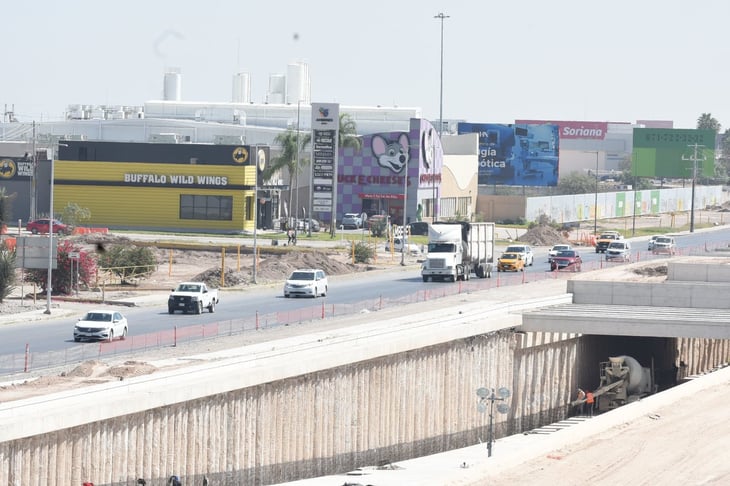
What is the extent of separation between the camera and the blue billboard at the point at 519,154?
159000 mm

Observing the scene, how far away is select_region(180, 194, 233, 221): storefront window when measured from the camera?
10988 cm

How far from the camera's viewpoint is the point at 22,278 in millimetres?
67562

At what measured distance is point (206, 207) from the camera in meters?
110

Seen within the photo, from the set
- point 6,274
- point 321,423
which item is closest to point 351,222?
Result: point 6,274

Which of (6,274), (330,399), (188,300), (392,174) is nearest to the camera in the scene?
(330,399)

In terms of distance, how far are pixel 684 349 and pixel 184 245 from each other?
133 ft

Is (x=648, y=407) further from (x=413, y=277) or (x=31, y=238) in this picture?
(x=413, y=277)

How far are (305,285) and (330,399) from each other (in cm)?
2732

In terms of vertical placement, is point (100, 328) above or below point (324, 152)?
below

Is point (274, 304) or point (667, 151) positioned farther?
point (667, 151)

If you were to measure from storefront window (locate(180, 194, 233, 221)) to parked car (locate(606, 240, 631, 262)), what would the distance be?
31669mm

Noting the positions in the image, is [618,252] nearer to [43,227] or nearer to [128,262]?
[128,262]

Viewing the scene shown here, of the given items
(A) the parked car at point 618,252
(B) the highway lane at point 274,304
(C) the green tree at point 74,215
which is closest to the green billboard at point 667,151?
(A) the parked car at point 618,252

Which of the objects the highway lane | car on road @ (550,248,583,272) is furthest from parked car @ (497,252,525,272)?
car on road @ (550,248,583,272)
